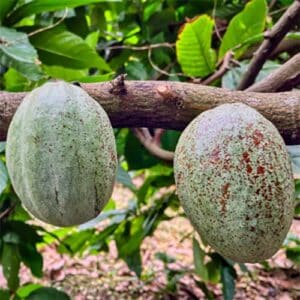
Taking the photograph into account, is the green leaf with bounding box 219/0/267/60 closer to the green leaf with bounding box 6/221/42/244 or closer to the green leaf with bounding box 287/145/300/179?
the green leaf with bounding box 287/145/300/179

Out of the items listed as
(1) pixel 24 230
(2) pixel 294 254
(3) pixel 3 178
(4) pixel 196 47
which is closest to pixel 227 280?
(2) pixel 294 254

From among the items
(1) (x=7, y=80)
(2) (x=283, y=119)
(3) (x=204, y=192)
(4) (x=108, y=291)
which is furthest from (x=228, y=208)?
(4) (x=108, y=291)

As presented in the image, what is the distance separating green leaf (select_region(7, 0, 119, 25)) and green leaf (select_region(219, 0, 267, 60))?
0.86 ft

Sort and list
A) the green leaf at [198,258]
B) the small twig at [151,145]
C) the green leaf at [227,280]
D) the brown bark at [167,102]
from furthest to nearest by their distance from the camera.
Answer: the green leaf at [198,258]
the green leaf at [227,280]
the small twig at [151,145]
the brown bark at [167,102]

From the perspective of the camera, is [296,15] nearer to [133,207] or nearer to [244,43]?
[244,43]

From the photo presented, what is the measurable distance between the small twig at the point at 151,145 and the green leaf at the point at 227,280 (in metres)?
0.36

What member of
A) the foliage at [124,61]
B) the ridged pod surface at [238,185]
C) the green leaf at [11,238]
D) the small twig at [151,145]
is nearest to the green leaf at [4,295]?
the foliage at [124,61]

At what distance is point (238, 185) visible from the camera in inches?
20.6

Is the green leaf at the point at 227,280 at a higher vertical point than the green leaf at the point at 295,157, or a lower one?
lower

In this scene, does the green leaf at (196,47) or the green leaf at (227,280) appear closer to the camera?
the green leaf at (196,47)

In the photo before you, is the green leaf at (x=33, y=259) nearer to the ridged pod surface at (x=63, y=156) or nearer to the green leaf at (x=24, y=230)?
the green leaf at (x=24, y=230)

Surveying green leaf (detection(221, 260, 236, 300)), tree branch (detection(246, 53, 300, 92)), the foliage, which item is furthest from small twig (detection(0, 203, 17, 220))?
tree branch (detection(246, 53, 300, 92))

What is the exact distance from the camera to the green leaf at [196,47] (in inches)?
38.9

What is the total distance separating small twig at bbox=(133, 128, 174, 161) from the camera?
120 cm
